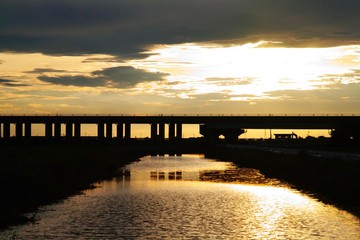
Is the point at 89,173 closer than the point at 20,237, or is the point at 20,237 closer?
the point at 20,237

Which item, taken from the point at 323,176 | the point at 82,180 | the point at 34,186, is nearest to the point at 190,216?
the point at 34,186

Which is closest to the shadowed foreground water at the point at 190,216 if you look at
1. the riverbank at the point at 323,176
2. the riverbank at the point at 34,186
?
the riverbank at the point at 34,186

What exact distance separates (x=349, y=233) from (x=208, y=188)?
2600 centimetres

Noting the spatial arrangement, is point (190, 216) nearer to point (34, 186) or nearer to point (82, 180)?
point (34, 186)

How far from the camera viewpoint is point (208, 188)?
5688cm

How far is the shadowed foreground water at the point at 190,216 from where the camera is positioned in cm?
3133

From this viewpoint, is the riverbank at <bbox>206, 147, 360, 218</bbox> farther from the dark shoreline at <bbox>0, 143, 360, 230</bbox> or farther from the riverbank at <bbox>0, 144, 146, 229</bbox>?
the riverbank at <bbox>0, 144, 146, 229</bbox>

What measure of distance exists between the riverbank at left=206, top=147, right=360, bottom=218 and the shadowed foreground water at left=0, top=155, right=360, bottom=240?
197 centimetres

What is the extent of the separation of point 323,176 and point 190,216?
2368 centimetres

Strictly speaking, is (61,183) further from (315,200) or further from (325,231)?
(325,231)

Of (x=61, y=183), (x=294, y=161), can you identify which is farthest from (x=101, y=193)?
(x=294, y=161)

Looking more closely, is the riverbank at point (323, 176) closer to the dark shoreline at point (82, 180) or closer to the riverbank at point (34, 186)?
the dark shoreline at point (82, 180)

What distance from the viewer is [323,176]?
57.0 meters

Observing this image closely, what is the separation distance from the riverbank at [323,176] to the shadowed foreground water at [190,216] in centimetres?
197
